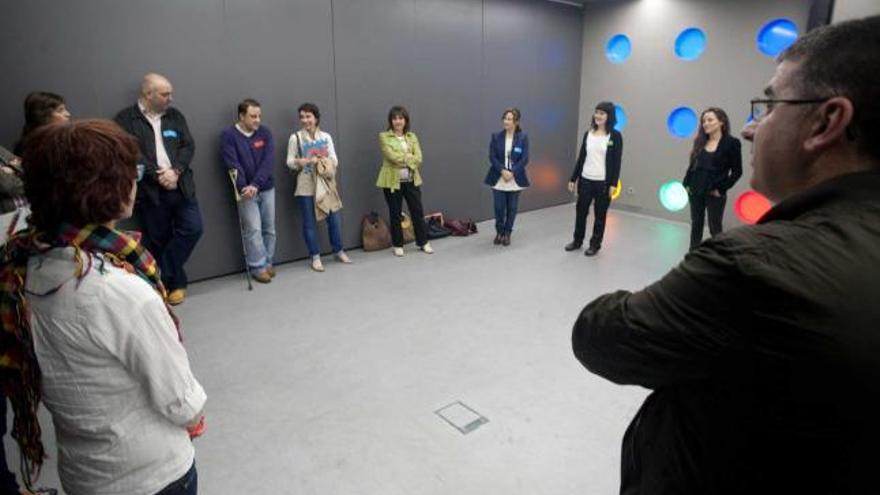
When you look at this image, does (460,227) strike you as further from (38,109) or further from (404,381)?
(38,109)

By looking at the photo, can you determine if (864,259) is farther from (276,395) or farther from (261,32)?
(261,32)

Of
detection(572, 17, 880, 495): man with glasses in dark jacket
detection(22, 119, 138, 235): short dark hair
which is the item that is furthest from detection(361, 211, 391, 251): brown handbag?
detection(572, 17, 880, 495): man with glasses in dark jacket

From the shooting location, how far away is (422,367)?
3.05 m

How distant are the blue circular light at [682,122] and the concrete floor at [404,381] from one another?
2297mm

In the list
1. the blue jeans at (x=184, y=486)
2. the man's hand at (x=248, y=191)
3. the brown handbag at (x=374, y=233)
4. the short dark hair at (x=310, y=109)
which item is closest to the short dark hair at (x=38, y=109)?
the man's hand at (x=248, y=191)

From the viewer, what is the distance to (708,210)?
4.64 m

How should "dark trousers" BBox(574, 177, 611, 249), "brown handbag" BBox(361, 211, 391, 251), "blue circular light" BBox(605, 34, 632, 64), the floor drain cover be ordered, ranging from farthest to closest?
"blue circular light" BBox(605, 34, 632, 64) → "brown handbag" BBox(361, 211, 391, 251) → "dark trousers" BBox(574, 177, 611, 249) → the floor drain cover

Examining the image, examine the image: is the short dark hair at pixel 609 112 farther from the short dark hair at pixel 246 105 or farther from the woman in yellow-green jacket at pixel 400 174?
the short dark hair at pixel 246 105

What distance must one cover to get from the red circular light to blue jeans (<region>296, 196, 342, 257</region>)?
171 inches

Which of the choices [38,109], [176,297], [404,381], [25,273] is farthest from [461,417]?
[38,109]

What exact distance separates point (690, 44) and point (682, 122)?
877 millimetres

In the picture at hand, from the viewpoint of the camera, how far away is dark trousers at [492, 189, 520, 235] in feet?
18.1

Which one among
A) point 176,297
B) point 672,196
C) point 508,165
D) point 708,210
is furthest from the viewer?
point 672,196

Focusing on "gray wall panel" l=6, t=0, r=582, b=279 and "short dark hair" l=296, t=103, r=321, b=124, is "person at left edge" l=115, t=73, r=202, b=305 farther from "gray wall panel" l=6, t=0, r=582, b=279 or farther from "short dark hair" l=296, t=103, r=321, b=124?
"short dark hair" l=296, t=103, r=321, b=124
